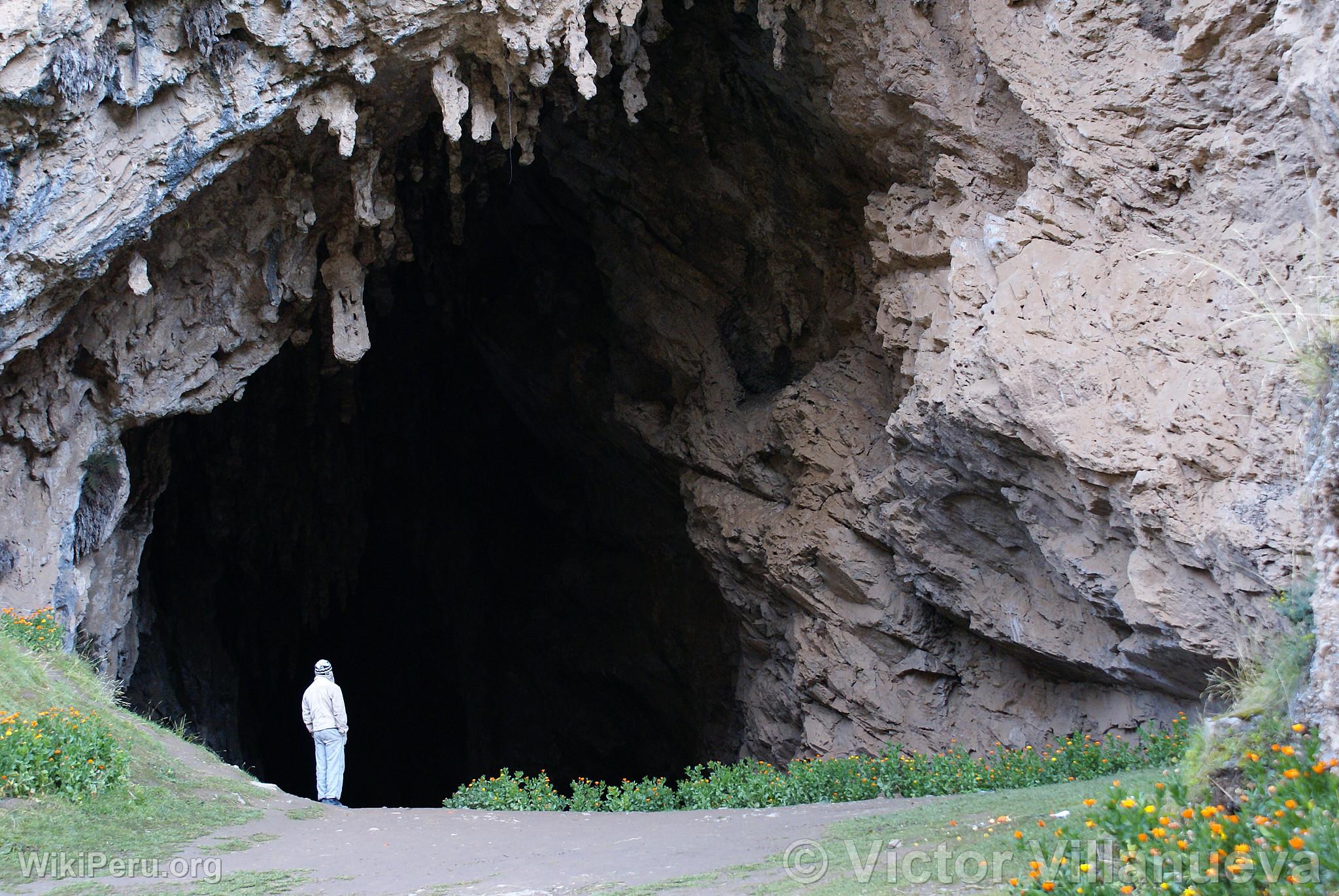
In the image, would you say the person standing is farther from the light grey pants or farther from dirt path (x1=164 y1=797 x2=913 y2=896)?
dirt path (x1=164 y1=797 x2=913 y2=896)

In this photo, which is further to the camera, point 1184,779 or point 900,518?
point 900,518

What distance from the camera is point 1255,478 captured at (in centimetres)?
636

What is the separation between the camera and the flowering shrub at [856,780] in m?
7.48

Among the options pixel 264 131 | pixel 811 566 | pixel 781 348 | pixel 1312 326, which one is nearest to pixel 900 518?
pixel 811 566

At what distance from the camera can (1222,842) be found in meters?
3.34

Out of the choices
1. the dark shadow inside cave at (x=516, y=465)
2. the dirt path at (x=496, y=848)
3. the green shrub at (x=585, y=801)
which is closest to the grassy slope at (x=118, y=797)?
the dirt path at (x=496, y=848)

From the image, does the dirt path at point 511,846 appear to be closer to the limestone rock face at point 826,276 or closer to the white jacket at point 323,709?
the white jacket at point 323,709

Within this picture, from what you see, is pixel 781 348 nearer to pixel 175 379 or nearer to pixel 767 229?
pixel 767 229

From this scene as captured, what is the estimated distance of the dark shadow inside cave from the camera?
11711 millimetres

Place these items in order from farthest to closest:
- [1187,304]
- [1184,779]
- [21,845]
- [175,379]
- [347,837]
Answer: [175,379] < [1187,304] < [347,837] < [21,845] < [1184,779]

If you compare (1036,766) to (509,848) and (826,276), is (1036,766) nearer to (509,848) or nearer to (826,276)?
(509,848)

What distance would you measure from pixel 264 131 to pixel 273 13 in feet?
3.24

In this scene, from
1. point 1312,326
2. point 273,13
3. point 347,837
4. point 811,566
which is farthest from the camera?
point 811,566

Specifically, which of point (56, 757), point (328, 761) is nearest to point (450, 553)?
point (328, 761)
